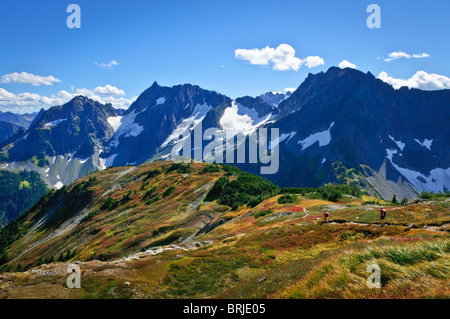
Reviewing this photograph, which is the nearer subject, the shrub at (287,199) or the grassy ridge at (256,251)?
the grassy ridge at (256,251)

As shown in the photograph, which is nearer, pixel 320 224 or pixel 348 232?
pixel 348 232

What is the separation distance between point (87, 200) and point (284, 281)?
438 feet

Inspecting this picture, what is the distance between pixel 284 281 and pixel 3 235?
540 feet

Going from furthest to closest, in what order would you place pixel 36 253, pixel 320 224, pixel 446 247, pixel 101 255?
pixel 36 253 < pixel 101 255 < pixel 320 224 < pixel 446 247

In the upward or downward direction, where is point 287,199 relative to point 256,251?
upward

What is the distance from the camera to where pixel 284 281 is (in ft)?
45.2

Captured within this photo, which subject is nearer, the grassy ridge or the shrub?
the grassy ridge

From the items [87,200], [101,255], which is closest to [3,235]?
[87,200]

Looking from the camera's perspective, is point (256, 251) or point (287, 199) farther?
point (287, 199)

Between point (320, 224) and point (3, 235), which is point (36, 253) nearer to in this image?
point (3, 235)
